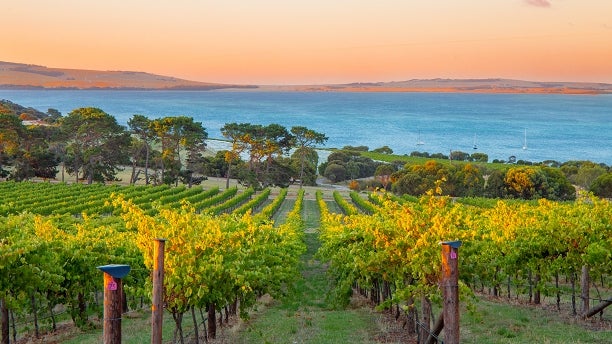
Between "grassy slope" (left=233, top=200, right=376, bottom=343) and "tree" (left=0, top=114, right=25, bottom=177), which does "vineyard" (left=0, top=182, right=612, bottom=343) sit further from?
"tree" (left=0, top=114, right=25, bottom=177)

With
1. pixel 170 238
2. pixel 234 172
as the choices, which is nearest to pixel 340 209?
pixel 234 172

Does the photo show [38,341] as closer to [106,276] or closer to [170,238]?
[170,238]

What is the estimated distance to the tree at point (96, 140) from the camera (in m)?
78.3

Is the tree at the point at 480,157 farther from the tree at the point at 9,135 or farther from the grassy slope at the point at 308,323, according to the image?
the grassy slope at the point at 308,323

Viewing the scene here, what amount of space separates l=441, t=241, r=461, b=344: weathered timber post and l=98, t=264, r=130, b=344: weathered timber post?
15.5 ft

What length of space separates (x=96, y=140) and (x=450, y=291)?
77.4m

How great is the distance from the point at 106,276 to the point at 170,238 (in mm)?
3698

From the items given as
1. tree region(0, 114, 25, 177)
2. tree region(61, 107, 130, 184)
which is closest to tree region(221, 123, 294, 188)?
tree region(61, 107, 130, 184)

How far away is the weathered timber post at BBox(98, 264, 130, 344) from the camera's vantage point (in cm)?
846

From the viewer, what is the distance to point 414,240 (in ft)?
44.1

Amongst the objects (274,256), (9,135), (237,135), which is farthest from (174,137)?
(274,256)

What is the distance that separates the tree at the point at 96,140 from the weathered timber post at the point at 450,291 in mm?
72218

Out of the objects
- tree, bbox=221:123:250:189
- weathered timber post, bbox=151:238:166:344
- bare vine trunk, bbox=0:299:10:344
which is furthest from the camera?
tree, bbox=221:123:250:189

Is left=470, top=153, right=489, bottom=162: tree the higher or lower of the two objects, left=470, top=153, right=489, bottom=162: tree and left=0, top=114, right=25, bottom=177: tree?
the lower
